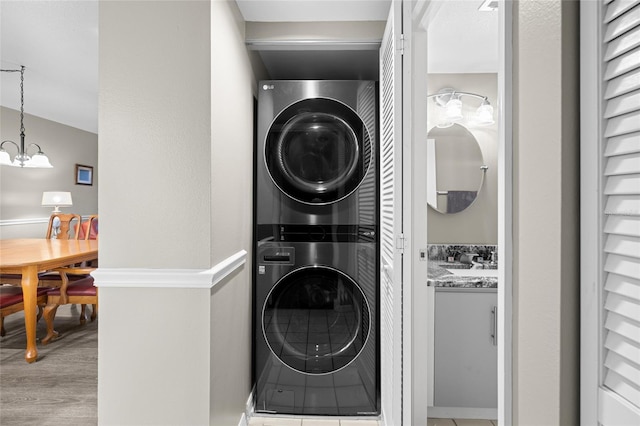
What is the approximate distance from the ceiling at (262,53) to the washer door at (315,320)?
148 centimetres

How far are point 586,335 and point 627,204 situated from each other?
0.21 metres

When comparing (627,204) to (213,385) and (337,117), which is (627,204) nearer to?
(213,385)

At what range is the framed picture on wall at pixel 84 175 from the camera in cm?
703

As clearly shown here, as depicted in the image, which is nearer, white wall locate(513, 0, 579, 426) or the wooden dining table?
white wall locate(513, 0, 579, 426)

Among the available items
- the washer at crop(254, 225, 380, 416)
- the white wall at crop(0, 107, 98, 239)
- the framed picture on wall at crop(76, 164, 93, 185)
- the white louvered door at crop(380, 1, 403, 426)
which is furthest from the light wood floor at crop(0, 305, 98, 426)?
the framed picture on wall at crop(76, 164, 93, 185)

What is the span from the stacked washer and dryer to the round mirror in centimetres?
64

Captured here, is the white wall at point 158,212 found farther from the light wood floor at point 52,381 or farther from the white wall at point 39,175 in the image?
the white wall at point 39,175

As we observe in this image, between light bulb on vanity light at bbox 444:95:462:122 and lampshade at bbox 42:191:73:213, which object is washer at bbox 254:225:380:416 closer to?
light bulb on vanity light at bbox 444:95:462:122

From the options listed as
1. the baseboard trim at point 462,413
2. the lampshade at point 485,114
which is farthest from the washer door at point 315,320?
the lampshade at point 485,114

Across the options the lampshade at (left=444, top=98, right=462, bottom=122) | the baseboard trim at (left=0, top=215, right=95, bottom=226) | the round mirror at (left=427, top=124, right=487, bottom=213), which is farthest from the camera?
the baseboard trim at (left=0, top=215, right=95, bottom=226)

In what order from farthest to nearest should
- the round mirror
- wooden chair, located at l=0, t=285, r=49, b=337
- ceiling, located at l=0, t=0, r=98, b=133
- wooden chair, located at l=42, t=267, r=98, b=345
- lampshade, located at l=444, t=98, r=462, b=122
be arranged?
wooden chair, located at l=42, t=267, r=98, b=345 → wooden chair, located at l=0, t=285, r=49, b=337 → the round mirror → lampshade, located at l=444, t=98, r=462, b=122 → ceiling, located at l=0, t=0, r=98, b=133

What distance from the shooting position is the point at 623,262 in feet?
1.86

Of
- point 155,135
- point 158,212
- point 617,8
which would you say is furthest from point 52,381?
point 617,8

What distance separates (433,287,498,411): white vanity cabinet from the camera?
2.32 meters
